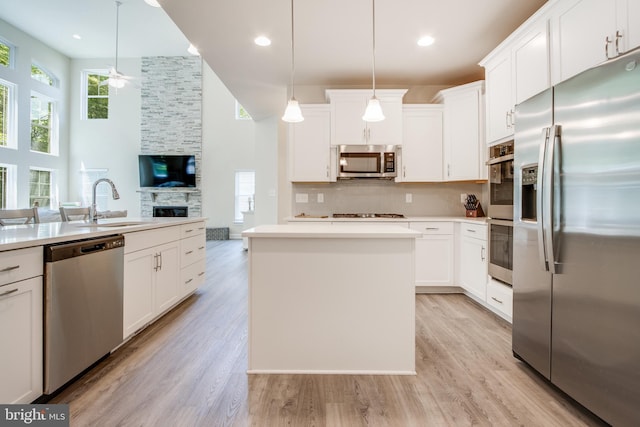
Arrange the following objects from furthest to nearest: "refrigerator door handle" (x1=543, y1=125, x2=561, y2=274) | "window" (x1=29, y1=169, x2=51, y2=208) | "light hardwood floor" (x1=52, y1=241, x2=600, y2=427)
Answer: "window" (x1=29, y1=169, x2=51, y2=208), "refrigerator door handle" (x1=543, y1=125, x2=561, y2=274), "light hardwood floor" (x1=52, y1=241, x2=600, y2=427)

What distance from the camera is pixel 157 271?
273 centimetres

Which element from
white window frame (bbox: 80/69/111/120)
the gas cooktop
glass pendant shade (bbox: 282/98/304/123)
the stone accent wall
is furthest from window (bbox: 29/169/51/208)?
glass pendant shade (bbox: 282/98/304/123)

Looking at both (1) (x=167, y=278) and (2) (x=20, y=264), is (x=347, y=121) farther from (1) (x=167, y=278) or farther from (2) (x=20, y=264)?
(2) (x=20, y=264)

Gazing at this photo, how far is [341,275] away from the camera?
199cm

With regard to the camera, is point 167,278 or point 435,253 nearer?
point 167,278

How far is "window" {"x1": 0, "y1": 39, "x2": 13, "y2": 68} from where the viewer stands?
687 centimetres

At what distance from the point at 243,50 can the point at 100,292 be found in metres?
2.70

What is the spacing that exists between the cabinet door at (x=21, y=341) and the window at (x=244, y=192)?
7688 millimetres

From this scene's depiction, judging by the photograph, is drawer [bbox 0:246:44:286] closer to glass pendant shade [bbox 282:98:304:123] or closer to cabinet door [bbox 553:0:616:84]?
glass pendant shade [bbox 282:98:304:123]

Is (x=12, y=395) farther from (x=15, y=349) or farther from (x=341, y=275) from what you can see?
(x=341, y=275)

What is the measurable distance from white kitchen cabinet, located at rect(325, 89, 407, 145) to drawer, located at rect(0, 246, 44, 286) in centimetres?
300

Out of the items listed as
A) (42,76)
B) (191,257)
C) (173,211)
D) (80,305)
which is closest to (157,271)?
(191,257)

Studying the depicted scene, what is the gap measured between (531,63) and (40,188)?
417 inches

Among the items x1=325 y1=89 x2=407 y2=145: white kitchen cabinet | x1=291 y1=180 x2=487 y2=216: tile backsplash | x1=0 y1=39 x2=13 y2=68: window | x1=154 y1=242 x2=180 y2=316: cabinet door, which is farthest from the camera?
x1=0 y1=39 x2=13 y2=68: window
